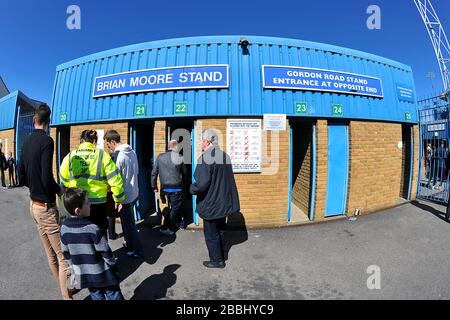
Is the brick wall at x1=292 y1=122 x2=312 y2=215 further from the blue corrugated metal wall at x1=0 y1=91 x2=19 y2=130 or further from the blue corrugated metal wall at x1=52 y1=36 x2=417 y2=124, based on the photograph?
the blue corrugated metal wall at x1=0 y1=91 x2=19 y2=130

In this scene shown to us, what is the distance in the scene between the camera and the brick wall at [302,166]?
18.8ft

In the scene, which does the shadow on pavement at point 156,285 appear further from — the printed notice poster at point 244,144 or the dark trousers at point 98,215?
the printed notice poster at point 244,144

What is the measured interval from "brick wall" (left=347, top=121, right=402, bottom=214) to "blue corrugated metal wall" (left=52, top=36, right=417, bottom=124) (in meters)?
0.48

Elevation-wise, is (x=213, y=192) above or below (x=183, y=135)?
below

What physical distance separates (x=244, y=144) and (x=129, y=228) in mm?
2829

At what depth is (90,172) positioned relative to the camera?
2859 millimetres

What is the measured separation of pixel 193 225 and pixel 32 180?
10.7 ft

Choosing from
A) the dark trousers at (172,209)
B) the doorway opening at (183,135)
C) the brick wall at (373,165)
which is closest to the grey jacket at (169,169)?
the dark trousers at (172,209)

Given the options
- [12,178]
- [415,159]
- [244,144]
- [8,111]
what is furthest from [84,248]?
[8,111]

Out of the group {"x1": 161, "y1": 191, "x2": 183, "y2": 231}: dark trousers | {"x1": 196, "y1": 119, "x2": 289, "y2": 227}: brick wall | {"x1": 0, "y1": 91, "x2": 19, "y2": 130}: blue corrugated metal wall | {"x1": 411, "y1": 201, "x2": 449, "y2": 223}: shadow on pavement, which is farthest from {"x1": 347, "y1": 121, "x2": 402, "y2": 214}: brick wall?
{"x1": 0, "y1": 91, "x2": 19, "y2": 130}: blue corrugated metal wall

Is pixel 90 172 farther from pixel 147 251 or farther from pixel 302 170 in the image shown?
pixel 302 170

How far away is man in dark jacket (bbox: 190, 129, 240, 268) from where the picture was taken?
335 cm

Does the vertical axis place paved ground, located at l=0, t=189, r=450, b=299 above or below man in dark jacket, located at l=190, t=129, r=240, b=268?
below

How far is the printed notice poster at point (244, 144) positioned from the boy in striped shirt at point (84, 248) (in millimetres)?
3229
